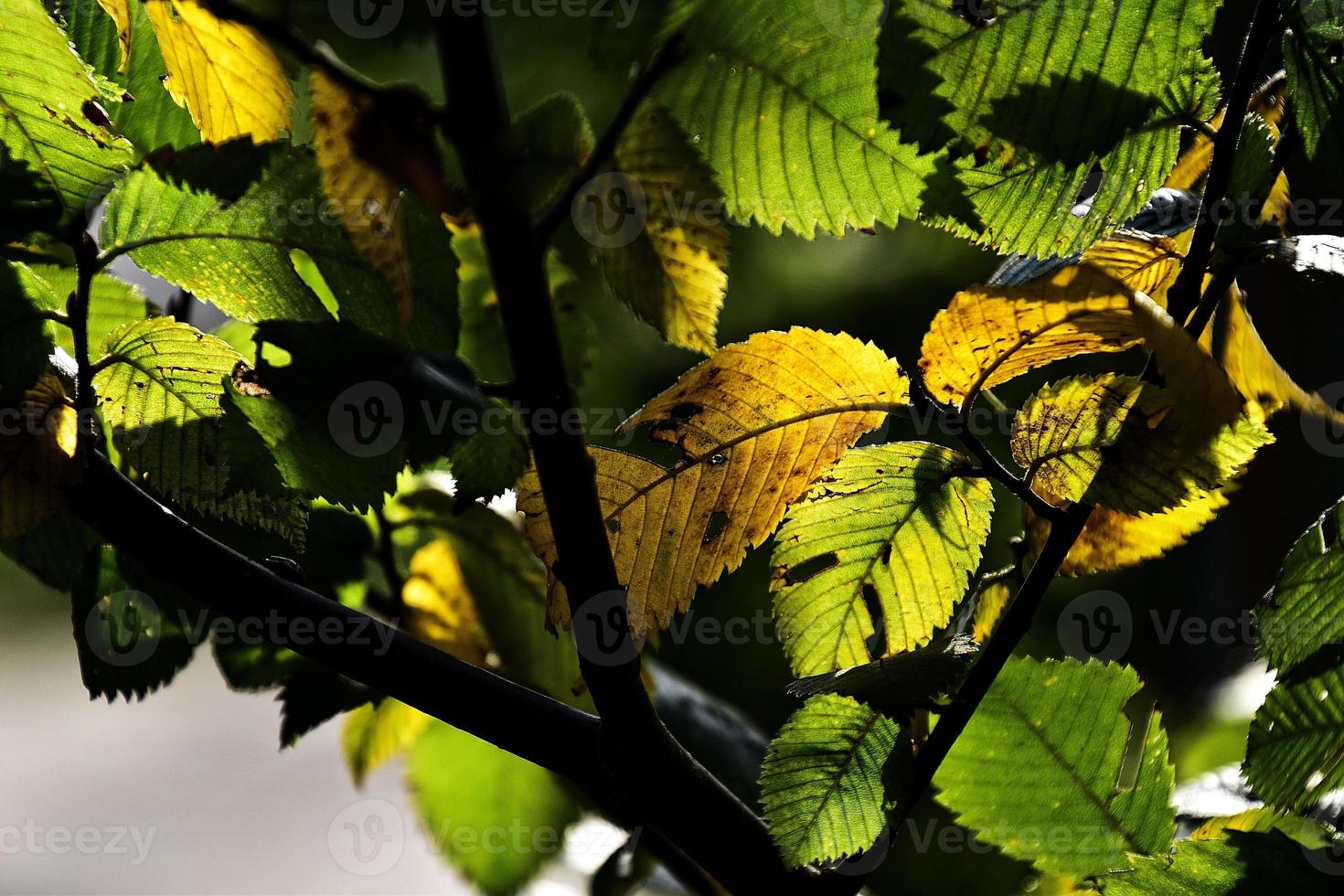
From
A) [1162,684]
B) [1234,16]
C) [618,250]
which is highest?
[1234,16]

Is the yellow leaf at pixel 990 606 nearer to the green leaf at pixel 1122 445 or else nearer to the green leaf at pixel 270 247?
the green leaf at pixel 1122 445

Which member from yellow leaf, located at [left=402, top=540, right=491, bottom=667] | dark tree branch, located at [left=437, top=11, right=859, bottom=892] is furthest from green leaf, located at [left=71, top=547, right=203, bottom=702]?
dark tree branch, located at [left=437, top=11, right=859, bottom=892]

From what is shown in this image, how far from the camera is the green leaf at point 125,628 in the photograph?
0.43 meters

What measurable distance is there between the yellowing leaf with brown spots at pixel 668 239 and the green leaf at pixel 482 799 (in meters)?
A: 0.40

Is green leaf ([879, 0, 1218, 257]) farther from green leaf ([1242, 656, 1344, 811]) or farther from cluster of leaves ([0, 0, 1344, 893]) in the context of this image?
green leaf ([1242, 656, 1344, 811])

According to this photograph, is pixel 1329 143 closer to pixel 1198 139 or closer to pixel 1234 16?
pixel 1198 139

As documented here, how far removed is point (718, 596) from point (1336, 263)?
827mm

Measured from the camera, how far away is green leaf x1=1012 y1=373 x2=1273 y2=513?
0.32 metres

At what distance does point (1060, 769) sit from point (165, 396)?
37cm

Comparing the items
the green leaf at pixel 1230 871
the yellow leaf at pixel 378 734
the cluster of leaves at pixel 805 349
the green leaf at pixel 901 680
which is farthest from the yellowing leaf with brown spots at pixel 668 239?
the yellow leaf at pixel 378 734

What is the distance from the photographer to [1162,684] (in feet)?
3.92

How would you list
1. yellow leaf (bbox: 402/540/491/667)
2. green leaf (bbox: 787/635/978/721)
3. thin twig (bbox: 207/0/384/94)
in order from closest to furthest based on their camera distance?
1. thin twig (bbox: 207/0/384/94)
2. green leaf (bbox: 787/635/978/721)
3. yellow leaf (bbox: 402/540/491/667)

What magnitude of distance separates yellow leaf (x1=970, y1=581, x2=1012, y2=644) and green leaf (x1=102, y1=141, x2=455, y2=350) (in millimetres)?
226

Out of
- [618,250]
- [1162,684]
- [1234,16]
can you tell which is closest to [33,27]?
[618,250]
